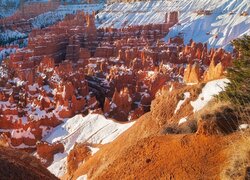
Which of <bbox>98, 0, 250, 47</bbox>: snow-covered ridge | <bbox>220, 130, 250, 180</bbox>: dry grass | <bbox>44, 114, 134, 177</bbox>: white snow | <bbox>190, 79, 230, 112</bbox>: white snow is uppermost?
<bbox>220, 130, 250, 180</bbox>: dry grass

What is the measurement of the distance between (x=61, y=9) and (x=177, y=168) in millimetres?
118964

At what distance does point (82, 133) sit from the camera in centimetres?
2378

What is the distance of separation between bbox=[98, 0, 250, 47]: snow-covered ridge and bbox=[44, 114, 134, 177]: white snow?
43.6 m

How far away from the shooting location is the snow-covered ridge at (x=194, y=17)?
6831 centimetres

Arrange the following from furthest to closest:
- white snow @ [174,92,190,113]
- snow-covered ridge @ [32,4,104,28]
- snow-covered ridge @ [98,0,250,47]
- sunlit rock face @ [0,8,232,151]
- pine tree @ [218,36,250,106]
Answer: snow-covered ridge @ [32,4,104,28], snow-covered ridge @ [98,0,250,47], sunlit rock face @ [0,8,232,151], white snow @ [174,92,190,113], pine tree @ [218,36,250,106]

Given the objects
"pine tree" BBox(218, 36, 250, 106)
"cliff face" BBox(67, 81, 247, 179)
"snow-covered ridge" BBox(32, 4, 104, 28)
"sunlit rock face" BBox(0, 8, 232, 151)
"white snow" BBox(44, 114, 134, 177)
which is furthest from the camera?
"snow-covered ridge" BBox(32, 4, 104, 28)

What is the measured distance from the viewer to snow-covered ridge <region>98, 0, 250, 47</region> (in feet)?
224

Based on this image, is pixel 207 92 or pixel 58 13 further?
pixel 58 13

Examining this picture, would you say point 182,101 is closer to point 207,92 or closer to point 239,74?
point 207,92

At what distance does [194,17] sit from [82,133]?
63240 millimetres

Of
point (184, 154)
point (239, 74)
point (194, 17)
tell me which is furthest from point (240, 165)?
point (194, 17)

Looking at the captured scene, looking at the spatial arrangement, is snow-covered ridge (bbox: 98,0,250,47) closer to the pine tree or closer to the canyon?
the canyon

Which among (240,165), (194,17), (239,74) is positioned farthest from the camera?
(194,17)

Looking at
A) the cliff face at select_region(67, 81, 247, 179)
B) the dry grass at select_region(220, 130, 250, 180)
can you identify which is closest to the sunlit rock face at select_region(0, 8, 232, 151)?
the cliff face at select_region(67, 81, 247, 179)
